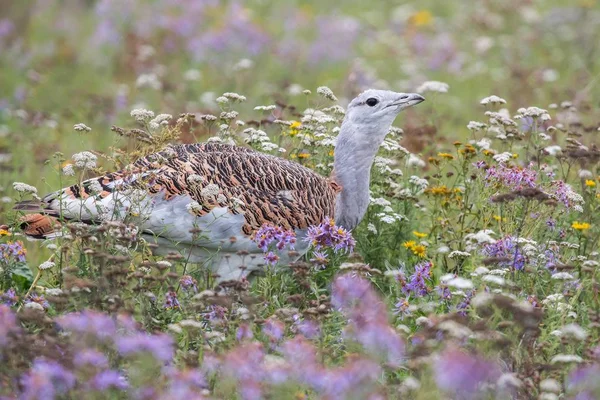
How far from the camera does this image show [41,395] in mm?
2930

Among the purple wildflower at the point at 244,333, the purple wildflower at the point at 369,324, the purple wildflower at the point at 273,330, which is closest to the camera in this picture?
the purple wildflower at the point at 369,324

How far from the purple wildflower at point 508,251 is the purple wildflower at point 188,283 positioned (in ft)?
3.89

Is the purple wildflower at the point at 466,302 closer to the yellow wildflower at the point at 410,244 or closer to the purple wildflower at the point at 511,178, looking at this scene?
the purple wildflower at the point at 511,178

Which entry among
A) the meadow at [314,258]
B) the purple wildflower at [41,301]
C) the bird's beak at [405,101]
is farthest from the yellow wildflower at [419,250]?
the purple wildflower at [41,301]

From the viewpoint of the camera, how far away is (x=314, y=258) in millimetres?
4723

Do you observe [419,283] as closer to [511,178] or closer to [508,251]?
[508,251]

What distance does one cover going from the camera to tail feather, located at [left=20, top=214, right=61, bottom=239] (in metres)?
4.65

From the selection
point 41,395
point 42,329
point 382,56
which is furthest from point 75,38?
point 41,395

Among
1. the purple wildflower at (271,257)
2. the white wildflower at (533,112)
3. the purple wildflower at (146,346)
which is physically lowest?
the purple wildflower at (271,257)

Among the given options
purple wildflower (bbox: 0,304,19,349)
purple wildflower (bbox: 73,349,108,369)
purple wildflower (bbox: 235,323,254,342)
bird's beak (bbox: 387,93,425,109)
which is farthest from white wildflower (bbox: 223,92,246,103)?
purple wildflower (bbox: 73,349,108,369)

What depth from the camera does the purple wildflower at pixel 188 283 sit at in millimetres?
4113

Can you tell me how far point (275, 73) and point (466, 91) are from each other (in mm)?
1944

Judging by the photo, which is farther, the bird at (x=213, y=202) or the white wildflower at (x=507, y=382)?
the bird at (x=213, y=202)

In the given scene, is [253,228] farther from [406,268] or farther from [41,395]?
[41,395]
